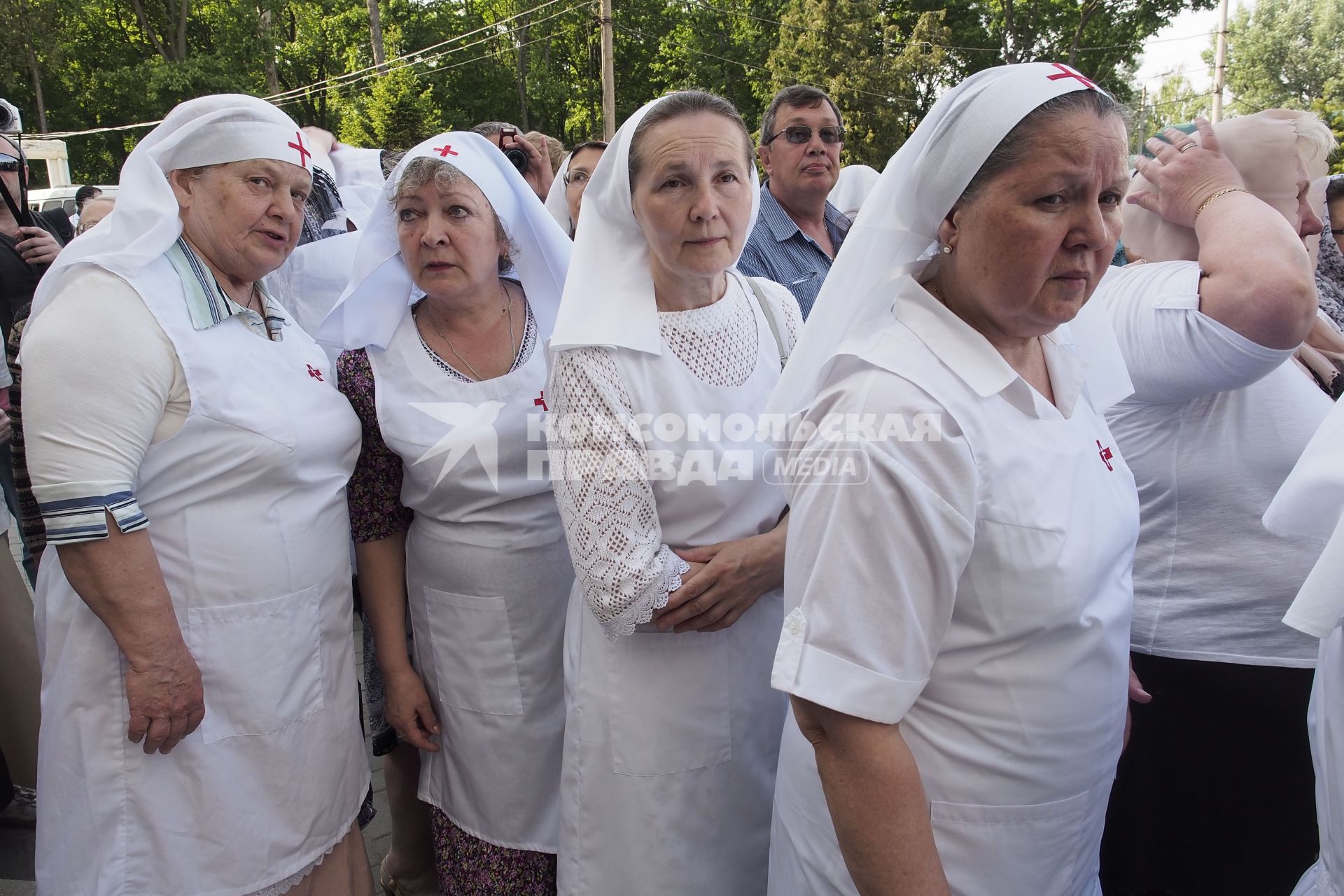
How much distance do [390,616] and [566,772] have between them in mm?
687

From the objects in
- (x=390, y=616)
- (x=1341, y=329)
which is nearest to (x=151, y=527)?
(x=390, y=616)

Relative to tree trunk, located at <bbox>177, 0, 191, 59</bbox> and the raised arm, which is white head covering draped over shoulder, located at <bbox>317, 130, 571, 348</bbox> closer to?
the raised arm

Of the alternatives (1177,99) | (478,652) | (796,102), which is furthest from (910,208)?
(1177,99)

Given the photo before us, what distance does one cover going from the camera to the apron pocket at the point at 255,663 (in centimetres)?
193

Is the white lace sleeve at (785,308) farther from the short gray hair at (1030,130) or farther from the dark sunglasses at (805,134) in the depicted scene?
the dark sunglasses at (805,134)

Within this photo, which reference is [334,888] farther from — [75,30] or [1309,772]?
[75,30]

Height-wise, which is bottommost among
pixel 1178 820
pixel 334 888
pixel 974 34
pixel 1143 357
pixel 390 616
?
pixel 334 888

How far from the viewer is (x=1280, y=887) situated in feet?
6.79

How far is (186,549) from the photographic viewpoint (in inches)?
74.6

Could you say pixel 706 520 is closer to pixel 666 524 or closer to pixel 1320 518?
pixel 666 524

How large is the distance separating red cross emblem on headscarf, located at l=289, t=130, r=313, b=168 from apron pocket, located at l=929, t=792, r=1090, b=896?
6.99 ft

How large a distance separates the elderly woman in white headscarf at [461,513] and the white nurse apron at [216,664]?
0.76 feet

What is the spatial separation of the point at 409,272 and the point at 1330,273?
3169 mm

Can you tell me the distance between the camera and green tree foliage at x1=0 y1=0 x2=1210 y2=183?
22750mm
